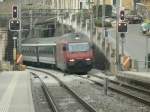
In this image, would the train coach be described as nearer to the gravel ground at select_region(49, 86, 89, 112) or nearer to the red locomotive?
the red locomotive

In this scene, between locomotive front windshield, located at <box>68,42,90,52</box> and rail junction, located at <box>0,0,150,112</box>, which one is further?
locomotive front windshield, located at <box>68,42,90,52</box>

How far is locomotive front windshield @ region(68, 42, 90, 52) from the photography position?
53062mm

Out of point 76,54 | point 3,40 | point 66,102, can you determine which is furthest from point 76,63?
point 3,40

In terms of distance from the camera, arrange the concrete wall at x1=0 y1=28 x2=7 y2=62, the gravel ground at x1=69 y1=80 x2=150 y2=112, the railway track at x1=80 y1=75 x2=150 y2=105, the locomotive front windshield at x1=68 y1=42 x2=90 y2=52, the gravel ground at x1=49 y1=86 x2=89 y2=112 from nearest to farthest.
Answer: the gravel ground at x1=69 y1=80 x2=150 y2=112 → the gravel ground at x1=49 y1=86 x2=89 y2=112 → the railway track at x1=80 y1=75 x2=150 y2=105 → the locomotive front windshield at x1=68 y1=42 x2=90 y2=52 → the concrete wall at x1=0 y1=28 x2=7 y2=62

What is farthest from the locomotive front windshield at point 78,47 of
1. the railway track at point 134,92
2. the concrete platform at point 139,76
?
the railway track at point 134,92

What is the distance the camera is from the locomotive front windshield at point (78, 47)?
53062 millimetres

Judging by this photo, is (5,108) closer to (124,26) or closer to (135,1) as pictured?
(124,26)

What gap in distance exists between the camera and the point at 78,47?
53469 mm

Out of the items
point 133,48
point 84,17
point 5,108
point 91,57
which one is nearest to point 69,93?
point 5,108

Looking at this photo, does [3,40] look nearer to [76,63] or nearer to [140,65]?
[76,63]

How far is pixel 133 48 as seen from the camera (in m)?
56.9

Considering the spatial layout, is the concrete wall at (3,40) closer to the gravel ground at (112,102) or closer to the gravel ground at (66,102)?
the gravel ground at (66,102)

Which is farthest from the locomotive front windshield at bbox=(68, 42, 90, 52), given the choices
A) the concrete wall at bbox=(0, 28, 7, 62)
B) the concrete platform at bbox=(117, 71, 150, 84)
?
the concrete wall at bbox=(0, 28, 7, 62)

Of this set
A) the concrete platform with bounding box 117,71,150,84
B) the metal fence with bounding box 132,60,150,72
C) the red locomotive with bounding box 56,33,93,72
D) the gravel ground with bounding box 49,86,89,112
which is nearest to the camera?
the gravel ground with bounding box 49,86,89,112
